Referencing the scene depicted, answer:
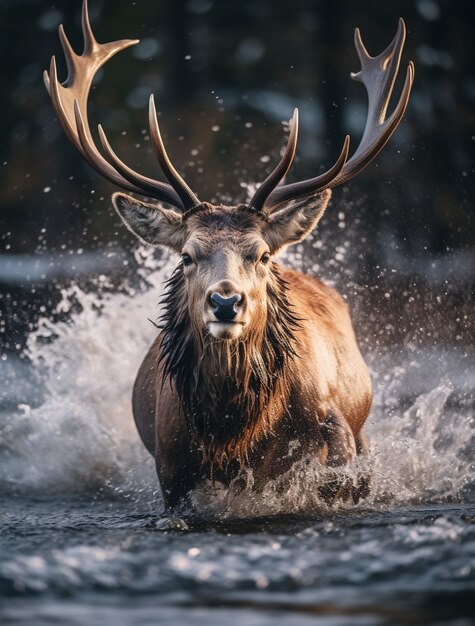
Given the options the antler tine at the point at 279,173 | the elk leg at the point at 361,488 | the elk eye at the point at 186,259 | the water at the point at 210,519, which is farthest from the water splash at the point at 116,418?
the elk eye at the point at 186,259

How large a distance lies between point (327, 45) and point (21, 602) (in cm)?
1179

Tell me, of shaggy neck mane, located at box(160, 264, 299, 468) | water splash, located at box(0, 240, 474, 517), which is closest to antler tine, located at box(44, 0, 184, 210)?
shaggy neck mane, located at box(160, 264, 299, 468)

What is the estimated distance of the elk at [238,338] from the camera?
15.3ft

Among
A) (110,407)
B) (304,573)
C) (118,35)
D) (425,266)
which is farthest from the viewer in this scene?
(118,35)

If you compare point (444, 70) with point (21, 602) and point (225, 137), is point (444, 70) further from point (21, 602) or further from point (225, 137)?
point (21, 602)

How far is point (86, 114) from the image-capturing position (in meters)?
5.65

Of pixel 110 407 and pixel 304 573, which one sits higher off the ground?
pixel 110 407

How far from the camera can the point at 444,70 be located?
1370 cm

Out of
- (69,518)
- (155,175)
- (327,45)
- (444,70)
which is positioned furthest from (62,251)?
(69,518)

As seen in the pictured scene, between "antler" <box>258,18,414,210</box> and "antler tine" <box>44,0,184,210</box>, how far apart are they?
0.52m

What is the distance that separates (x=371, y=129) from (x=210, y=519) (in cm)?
210

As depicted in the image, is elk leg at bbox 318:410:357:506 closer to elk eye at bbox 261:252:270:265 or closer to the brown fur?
the brown fur

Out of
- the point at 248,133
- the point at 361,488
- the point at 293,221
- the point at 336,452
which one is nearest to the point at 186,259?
the point at 293,221

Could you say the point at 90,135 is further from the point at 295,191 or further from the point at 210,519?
the point at 210,519
